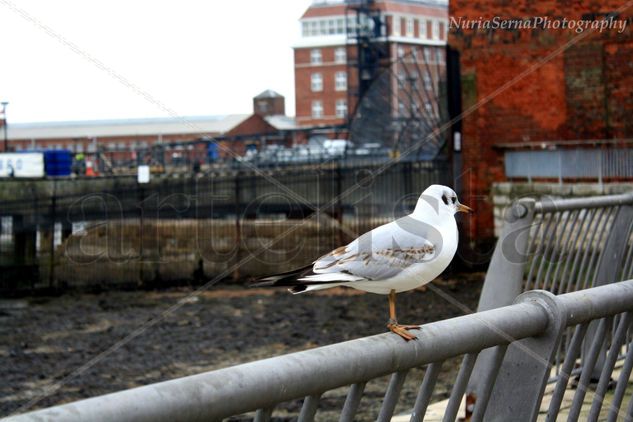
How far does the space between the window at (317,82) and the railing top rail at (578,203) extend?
76.7m

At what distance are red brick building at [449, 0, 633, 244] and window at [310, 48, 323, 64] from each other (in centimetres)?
5846

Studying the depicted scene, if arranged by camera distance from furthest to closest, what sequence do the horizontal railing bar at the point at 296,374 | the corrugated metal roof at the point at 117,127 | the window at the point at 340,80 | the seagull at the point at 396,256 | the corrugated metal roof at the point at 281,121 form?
the corrugated metal roof at the point at 117,127 < the window at the point at 340,80 < the corrugated metal roof at the point at 281,121 < the seagull at the point at 396,256 < the horizontal railing bar at the point at 296,374

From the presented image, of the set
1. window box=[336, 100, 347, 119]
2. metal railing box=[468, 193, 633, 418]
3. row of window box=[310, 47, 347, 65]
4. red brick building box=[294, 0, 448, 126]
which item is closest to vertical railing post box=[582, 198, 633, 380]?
metal railing box=[468, 193, 633, 418]

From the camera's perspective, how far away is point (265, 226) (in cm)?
2503

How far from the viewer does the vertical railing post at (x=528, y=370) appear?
300 cm

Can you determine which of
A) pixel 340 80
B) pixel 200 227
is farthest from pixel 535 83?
pixel 340 80

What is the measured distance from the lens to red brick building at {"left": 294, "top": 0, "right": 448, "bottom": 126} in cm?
4862

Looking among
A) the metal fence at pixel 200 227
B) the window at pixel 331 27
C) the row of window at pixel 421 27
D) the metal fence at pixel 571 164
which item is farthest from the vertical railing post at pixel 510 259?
the window at pixel 331 27

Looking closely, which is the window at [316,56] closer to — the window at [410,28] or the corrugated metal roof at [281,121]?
the corrugated metal roof at [281,121]

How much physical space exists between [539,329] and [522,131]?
19.6 meters

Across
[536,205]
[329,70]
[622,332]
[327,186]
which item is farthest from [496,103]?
[329,70]

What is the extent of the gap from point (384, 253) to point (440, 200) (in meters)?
0.38

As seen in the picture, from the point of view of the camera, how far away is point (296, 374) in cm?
219

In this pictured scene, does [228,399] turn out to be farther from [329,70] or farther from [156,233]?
[329,70]
